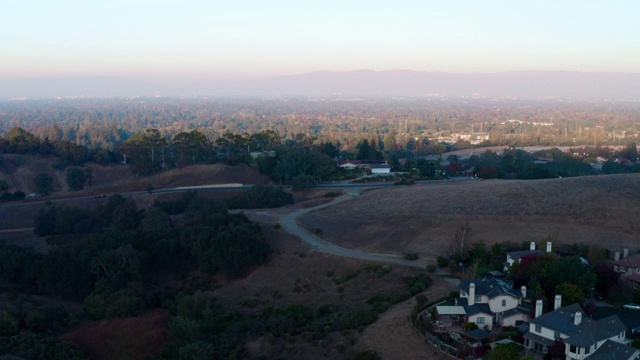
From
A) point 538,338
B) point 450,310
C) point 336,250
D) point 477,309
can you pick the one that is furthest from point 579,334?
point 336,250

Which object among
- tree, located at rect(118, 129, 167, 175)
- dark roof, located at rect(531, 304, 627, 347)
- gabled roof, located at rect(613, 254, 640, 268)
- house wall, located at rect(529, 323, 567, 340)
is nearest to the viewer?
dark roof, located at rect(531, 304, 627, 347)

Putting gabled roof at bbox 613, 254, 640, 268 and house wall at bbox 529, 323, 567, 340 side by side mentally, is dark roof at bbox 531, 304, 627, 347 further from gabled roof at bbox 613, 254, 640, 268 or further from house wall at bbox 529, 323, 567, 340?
gabled roof at bbox 613, 254, 640, 268

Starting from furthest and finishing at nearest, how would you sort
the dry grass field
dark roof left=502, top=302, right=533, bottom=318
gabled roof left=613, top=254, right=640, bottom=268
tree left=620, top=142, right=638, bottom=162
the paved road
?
tree left=620, top=142, right=638, bottom=162, the paved road, gabled roof left=613, top=254, right=640, bottom=268, the dry grass field, dark roof left=502, top=302, right=533, bottom=318

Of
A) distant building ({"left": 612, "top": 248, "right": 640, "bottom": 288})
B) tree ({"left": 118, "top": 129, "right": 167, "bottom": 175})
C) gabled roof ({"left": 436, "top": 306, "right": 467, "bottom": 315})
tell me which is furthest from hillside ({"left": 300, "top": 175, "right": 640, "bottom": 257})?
tree ({"left": 118, "top": 129, "right": 167, "bottom": 175})

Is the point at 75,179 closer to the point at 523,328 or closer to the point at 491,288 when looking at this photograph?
the point at 491,288

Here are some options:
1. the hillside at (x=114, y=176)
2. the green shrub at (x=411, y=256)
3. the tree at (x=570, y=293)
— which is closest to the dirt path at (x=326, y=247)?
the green shrub at (x=411, y=256)

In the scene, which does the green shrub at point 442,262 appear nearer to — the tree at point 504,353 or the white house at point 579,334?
the white house at point 579,334

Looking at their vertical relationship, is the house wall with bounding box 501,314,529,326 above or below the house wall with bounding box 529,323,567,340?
below
